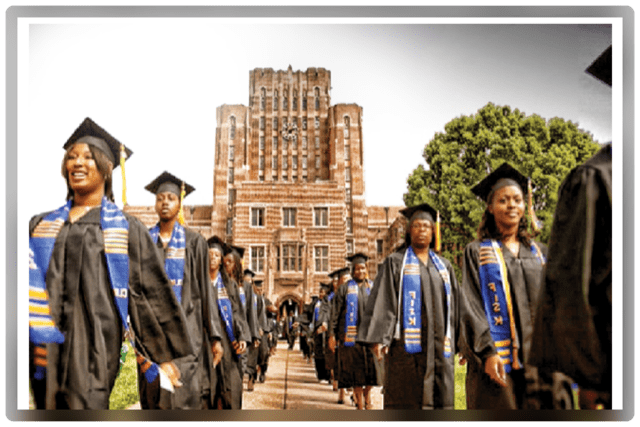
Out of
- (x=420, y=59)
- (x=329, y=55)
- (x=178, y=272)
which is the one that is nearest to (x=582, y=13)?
(x=420, y=59)

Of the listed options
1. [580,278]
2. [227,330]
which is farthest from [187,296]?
[580,278]

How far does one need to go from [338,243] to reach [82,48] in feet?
12.8

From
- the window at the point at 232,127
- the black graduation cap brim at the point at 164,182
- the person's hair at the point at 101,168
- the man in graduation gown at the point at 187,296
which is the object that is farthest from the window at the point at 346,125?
the person's hair at the point at 101,168

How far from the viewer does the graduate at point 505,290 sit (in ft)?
17.2

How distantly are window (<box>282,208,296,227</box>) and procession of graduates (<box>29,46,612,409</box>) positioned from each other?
105cm

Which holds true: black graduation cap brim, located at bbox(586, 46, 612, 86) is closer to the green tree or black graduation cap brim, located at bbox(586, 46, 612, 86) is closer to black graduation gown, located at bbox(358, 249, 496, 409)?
the green tree

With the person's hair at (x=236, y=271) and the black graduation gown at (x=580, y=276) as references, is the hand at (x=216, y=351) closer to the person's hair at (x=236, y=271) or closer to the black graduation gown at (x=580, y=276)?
the person's hair at (x=236, y=271)

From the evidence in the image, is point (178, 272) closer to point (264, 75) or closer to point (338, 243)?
point (264, 75)

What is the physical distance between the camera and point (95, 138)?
5234 mm

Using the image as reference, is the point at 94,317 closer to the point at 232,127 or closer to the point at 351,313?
the point at 232,127

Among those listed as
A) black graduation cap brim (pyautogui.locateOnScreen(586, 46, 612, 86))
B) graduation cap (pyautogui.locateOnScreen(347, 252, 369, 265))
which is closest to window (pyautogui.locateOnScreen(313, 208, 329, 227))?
graduation cap (pyautogui.locateOnScreen(347, 252, 369, 265))

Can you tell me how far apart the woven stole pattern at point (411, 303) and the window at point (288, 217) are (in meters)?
2.17

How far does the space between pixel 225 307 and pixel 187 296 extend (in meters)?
1.18

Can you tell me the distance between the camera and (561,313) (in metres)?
2.83
